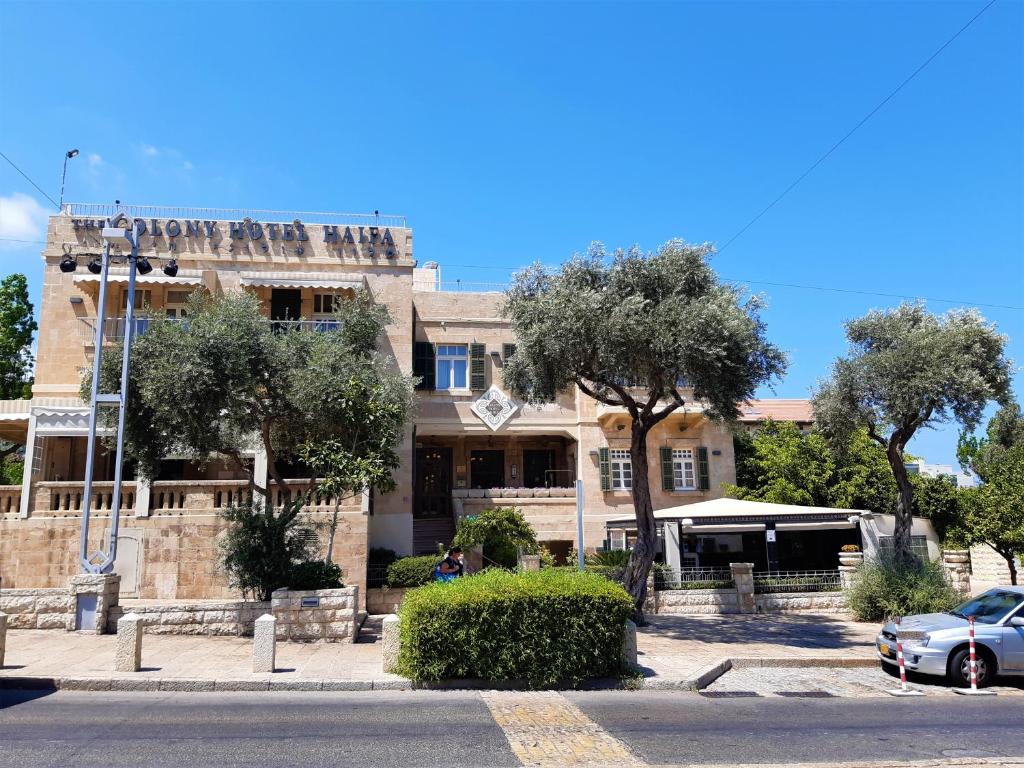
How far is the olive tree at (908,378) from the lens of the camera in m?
16.9

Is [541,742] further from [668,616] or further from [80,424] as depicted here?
[80,424]

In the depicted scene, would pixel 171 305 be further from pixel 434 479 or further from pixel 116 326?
pixel 434 479

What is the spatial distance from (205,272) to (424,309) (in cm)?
727

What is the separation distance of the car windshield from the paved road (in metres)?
1.73

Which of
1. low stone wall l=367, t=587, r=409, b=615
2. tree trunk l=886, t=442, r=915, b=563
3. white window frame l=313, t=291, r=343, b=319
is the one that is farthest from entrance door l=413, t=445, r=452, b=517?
tree trunk l=886, t=442, r=915, b=563

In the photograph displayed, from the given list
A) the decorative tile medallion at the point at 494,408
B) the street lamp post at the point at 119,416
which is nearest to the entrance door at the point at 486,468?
the decorative tile medallion at the point at 494,408

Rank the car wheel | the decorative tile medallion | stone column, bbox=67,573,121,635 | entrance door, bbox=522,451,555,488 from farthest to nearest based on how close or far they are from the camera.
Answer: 1. entrance door, bbox=522,451,555,488
2. the decorative tile medallion
3. stone column, bbox=67,573,121,635
4. the car wheel

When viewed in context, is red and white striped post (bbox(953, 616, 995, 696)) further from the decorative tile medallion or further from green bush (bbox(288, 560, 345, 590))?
the decorative tile medallion

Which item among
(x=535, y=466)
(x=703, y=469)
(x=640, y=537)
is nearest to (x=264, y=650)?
(x=640, y=537)

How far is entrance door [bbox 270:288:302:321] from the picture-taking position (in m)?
24.3

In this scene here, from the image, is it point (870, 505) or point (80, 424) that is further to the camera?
point (870, 505)

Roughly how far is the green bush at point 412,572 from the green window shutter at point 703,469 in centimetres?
1108

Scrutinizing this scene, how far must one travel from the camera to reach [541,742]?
747 cm

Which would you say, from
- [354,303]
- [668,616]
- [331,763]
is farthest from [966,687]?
[354,303]
